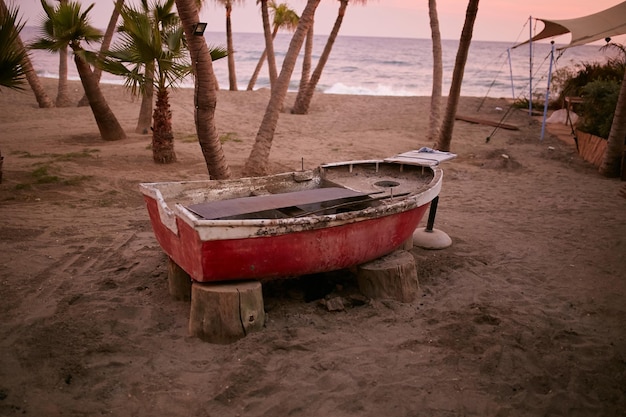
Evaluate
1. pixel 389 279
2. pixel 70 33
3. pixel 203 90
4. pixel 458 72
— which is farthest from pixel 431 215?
pixel 70 33

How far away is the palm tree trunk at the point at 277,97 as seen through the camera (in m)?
8.34

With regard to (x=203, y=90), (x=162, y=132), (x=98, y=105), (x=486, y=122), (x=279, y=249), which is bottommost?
(x=279, y=249)

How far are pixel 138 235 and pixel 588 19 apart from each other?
13.0 meters

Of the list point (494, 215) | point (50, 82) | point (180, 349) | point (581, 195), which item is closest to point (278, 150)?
point (494, 215)

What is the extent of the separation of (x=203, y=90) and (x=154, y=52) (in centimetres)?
170

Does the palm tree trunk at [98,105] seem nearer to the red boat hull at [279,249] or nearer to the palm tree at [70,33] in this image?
the palm tree at [70,33]

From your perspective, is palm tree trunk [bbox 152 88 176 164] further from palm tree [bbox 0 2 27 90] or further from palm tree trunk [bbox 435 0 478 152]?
palm tree trunk [bbox 435 0 478 152]

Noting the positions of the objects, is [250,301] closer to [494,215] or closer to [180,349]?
[180,349]

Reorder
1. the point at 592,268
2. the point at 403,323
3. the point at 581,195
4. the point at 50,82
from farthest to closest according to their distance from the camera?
the point at 50,82 < the point at 581,195 < the point at 592,268 < the point at 403,323

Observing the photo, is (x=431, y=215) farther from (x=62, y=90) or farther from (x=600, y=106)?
(x=62, y=90)

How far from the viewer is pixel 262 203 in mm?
4461

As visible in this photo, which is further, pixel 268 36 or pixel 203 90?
pixel 268 36

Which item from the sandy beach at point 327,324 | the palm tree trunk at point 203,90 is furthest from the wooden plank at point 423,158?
the palm tree trunk at point 203,90

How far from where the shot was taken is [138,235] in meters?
6.12
